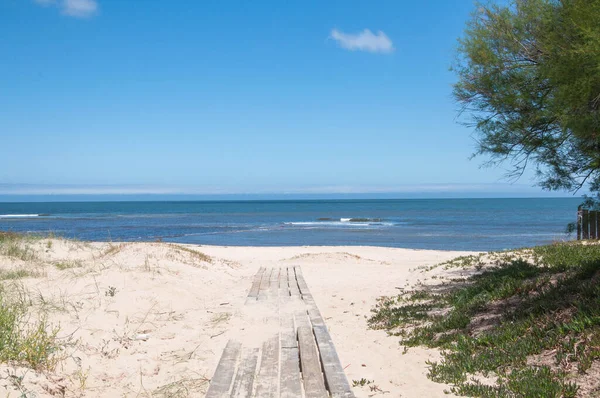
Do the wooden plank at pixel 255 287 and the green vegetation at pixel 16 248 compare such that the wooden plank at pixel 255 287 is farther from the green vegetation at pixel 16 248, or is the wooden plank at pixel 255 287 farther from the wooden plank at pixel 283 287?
the green vegetation at pixel 16 248

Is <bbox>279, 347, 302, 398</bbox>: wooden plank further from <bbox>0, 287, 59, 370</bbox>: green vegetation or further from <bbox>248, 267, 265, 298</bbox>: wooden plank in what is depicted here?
<bbox>248, 267, 265, 298</bbox>: wooden plank

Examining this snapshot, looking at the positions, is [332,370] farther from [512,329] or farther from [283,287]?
[283,287]

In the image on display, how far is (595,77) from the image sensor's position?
6.54 meters

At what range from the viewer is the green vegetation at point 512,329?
4.89m

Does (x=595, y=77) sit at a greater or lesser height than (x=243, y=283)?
greater

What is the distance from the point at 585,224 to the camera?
18.0m

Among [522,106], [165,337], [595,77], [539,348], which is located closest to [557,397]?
[539,348]

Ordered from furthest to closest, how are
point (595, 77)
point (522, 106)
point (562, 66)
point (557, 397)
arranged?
point (522, 106) → point (562, 66) → point (595, 77) → point (557, 397)

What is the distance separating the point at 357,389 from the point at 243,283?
8336 millimetres

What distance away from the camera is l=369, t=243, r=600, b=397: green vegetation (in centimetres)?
489

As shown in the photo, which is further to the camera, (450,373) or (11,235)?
(11,235)

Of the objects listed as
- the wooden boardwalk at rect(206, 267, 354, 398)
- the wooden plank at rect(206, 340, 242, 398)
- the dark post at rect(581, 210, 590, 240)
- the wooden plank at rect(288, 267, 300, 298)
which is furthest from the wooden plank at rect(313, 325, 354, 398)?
the dark post at rect(581, 210, 590, 240)

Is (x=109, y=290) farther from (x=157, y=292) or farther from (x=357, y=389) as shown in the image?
(x=357, y=389)

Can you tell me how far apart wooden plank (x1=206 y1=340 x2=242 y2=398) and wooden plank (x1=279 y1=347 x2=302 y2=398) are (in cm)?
58
